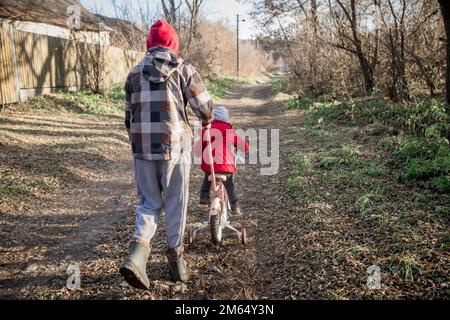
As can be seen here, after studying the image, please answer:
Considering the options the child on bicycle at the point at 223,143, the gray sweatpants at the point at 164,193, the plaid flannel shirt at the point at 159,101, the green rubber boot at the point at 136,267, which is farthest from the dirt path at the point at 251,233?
the plaid flannel shirt at the point at 159,101

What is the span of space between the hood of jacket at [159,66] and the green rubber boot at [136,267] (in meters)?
1.45

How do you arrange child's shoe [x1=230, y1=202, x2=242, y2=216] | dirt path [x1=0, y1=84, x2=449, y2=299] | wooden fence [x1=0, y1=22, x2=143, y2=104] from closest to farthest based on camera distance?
dirt path [x1=0, y1=84, x2=449, y2=299]
child's shoe [x1=230, y1=202, x2=242, y2=216]
wooden fence [x1=0, y1=22, x2=143, y2=104]

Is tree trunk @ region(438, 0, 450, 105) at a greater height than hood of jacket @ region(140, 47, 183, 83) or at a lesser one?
greater

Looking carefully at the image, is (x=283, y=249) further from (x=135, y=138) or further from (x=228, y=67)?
(x=228, y=67)

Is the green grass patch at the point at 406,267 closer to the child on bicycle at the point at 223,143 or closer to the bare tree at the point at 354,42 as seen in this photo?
the child on bicycle at the point at 223,143

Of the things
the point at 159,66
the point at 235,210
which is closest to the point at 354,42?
the point at 235,210

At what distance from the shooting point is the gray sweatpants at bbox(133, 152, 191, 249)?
133 inches

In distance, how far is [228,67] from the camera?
140ft

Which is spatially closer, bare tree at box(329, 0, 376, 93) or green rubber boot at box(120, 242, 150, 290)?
green rubber boot at box(120, 242, 150, 290)

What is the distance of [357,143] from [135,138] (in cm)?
619

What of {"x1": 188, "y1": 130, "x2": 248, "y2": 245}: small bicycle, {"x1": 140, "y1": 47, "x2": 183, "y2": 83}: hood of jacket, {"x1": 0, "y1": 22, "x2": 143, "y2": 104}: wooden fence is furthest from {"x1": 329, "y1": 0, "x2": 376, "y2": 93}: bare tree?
{"x1": 140, "y1": 47, "x2": 183, "y2": 83}: hood of jacket

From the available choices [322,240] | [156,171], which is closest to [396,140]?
[322,240]

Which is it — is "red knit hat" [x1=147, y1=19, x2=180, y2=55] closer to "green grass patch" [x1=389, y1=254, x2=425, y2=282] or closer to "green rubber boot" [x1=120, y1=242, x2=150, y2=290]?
"green rubber boot" [x1=120, y1=242, x2=150, y2=290]

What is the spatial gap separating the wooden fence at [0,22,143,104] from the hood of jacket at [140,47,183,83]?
9981mm
